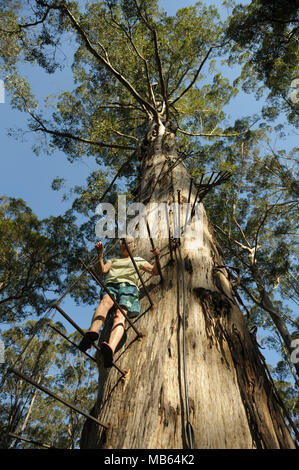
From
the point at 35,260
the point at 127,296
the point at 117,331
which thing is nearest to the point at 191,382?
the point at 117,331

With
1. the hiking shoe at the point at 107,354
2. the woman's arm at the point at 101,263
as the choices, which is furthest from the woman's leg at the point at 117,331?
the woman's arm at the point at 101,263

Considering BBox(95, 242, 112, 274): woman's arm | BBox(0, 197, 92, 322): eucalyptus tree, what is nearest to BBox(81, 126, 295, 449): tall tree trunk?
BBox(95, 242, 112, 274): woman's arm

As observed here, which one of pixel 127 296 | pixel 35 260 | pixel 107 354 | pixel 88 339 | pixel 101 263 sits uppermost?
pixel 35 260

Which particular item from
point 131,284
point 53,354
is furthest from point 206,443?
point 53,354

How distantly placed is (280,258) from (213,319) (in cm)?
971

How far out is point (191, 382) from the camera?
3.95 ft

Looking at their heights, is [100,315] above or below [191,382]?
above

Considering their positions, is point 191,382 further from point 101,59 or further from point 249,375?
point 101,59

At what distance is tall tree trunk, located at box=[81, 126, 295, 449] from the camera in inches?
42.3

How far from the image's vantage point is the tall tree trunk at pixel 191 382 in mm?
1073

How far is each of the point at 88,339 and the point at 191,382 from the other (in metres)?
0.59

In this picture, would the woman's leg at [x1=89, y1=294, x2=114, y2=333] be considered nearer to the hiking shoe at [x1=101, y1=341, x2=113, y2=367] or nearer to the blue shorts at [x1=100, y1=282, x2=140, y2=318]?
the blue shorts at [x1=100, y1=282, x2=140, y2=318]

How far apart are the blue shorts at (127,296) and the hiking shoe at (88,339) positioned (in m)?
0.25

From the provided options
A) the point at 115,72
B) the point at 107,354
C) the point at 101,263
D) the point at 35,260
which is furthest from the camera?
the point at 35,260
